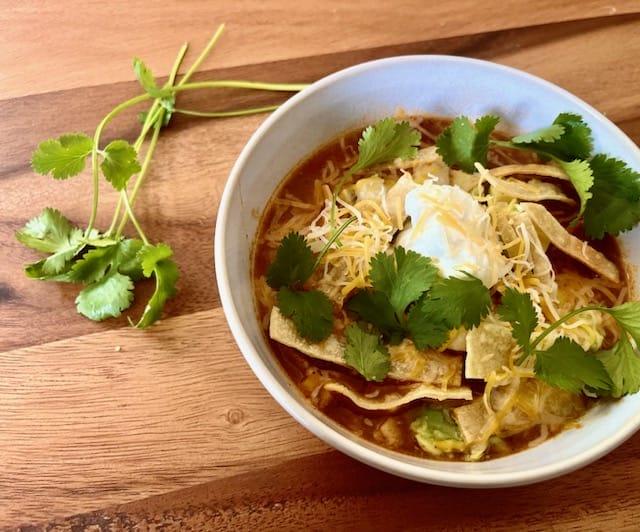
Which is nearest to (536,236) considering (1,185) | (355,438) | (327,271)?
(327,271)

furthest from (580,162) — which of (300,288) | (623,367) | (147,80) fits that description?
(147,80)

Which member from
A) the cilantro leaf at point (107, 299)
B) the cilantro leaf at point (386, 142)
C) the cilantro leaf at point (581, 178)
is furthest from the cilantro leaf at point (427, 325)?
the cilantro leaf at point (107, 299)

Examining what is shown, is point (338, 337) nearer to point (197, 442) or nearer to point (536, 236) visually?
point (197, 442)

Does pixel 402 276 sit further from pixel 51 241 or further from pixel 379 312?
pixel 51 241

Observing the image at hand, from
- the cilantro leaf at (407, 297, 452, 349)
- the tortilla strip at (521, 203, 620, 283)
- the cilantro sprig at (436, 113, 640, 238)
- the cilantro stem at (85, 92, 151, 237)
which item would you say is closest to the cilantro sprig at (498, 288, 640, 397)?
the cilantro leaf at (407, 297, 452, 349)

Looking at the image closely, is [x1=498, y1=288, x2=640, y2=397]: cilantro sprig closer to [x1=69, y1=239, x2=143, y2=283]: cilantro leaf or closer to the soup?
the soup
